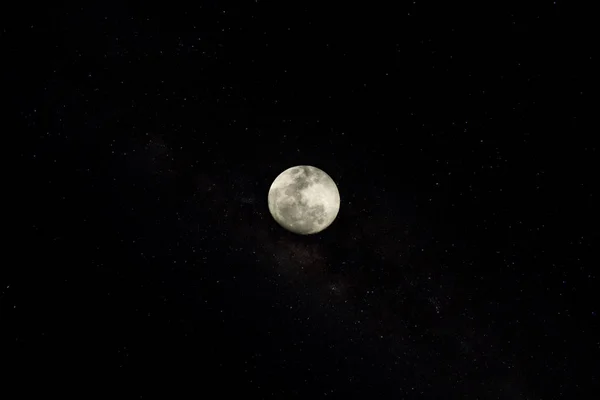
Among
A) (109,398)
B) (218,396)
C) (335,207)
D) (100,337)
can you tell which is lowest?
(218,396)

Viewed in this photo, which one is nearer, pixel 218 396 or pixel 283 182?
pixel 283 182

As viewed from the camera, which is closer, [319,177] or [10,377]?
[319,177]

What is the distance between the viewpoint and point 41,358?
20.6 ft

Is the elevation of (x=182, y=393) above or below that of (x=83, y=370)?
below

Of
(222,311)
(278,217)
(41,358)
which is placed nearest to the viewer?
(278,217)

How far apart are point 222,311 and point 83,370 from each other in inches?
106

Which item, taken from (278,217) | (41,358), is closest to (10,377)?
(41,358)

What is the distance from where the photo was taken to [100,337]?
617cm

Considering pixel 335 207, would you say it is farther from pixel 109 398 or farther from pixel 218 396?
pixel 109 398

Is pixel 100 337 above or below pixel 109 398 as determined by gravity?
above

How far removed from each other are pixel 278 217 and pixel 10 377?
5215 mm

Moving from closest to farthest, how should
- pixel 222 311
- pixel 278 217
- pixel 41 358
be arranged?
1. pixel 278 217
2. pixel 222 311
3. pixel 41 358

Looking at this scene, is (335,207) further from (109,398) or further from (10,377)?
(10,377)

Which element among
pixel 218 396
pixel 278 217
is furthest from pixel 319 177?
pixel 218 396
